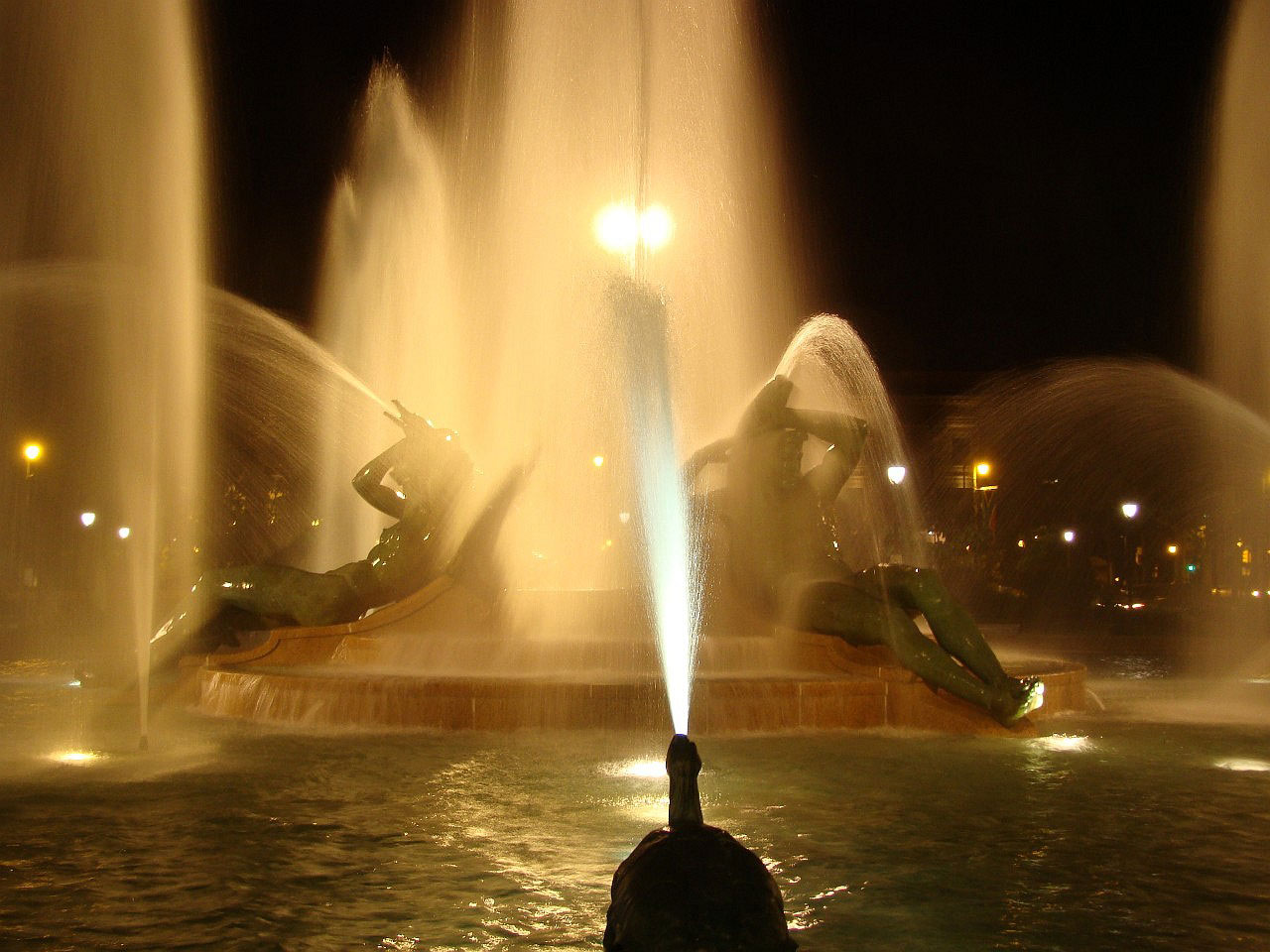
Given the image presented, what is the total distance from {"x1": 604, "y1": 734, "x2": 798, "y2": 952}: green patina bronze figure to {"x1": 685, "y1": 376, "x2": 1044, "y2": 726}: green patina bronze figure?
20.8 ft

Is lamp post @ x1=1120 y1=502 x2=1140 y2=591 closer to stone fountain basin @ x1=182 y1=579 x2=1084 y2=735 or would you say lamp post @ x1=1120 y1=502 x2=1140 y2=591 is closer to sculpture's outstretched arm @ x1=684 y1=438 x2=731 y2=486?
stone fountain basin @ x1=182 y1=579 x2=1084 y2=735

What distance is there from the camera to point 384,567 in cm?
1215

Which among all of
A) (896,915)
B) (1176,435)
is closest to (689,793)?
(896,915)

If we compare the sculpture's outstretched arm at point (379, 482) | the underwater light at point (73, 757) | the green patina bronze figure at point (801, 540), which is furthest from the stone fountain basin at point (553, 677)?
the underwater light at point (73, 757)

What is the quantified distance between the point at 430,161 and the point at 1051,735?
518 inches

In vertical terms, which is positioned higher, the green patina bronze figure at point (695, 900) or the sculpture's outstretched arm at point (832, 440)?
the sculpture's outstretched arm at point (832, 440)

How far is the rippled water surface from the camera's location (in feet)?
15.7

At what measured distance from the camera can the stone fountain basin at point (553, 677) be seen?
31.2ft

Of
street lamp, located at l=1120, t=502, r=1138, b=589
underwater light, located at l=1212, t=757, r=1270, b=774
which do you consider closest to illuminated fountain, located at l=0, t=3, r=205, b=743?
underwater light, located at l=1212, t=757, r=1270, b=774

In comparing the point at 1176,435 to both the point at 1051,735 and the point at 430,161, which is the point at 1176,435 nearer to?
the point at 430,161

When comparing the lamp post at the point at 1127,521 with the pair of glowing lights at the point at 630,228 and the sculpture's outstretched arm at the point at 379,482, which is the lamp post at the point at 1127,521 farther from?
the sculpture's outstretched arm at the point at 379,482

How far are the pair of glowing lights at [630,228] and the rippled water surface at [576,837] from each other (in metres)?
9.18

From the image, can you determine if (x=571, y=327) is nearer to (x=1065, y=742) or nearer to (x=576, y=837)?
(x=1065, y=742)

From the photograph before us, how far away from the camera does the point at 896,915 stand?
194 inches
